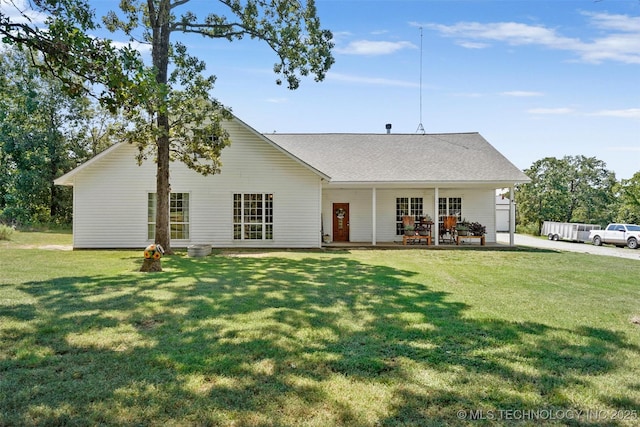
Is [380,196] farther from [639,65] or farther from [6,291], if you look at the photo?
[6,291]

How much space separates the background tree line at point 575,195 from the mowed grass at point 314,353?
31.0m

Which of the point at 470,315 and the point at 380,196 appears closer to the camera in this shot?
the point at 470,315

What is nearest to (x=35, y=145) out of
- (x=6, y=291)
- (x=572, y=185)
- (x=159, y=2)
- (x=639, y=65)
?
(x=159, y=2)

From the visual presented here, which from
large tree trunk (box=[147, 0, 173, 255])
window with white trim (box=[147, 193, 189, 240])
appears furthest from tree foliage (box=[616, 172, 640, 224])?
large tree trunk (box=[147, 0, 173, 255])

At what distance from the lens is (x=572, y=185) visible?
133ft

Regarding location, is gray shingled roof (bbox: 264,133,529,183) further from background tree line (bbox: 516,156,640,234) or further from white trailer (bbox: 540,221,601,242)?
background tree line (bbox: 516,156,640,234)

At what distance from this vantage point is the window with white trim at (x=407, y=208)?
20.2 m

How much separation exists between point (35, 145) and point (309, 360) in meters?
34.8

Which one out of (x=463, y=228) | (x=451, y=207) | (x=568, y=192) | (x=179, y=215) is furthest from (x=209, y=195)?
(x=568, y=192)

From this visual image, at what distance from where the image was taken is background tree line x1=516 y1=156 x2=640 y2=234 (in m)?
35.7

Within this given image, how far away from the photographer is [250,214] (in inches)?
667

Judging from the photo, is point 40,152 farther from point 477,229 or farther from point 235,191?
point 477,229

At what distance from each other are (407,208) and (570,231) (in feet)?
43.5

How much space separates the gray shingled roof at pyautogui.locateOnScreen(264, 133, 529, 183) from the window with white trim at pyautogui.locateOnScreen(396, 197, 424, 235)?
6.18ft
